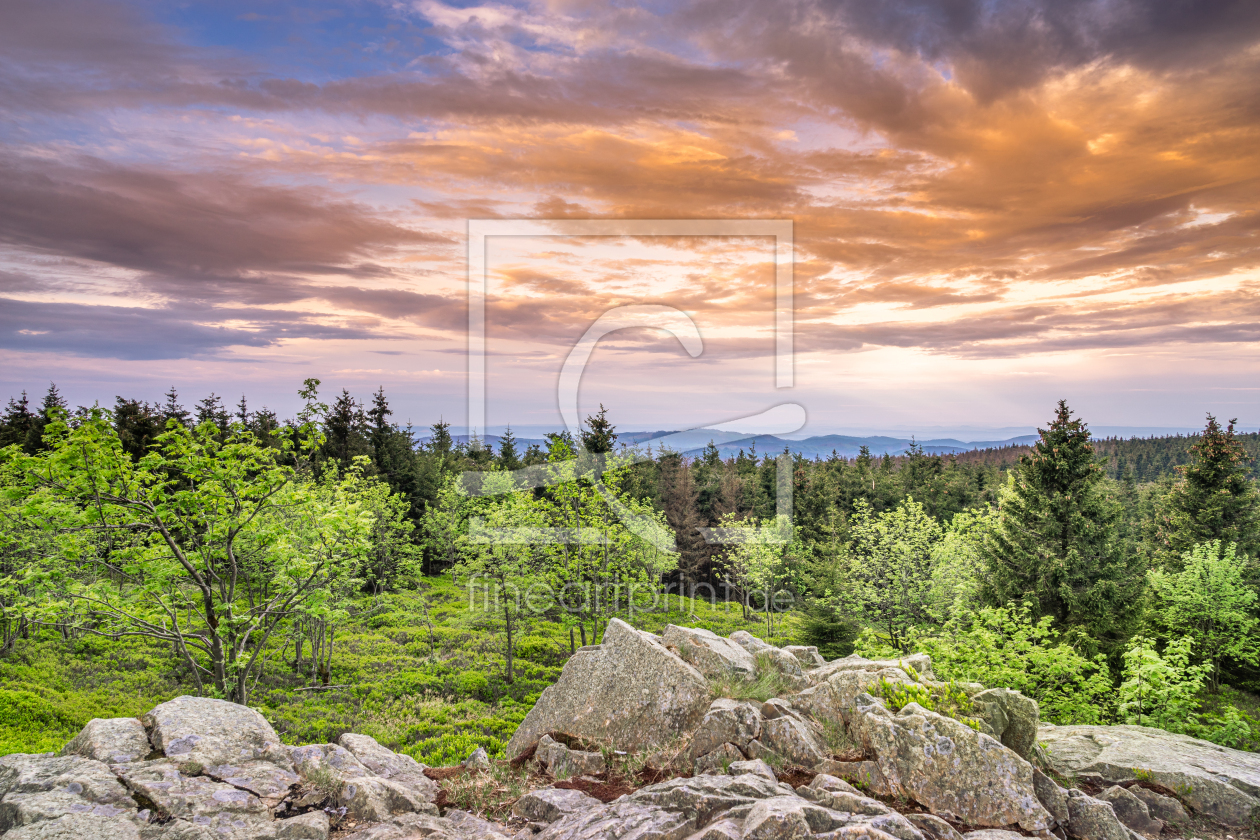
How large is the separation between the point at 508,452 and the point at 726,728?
68.1 metres

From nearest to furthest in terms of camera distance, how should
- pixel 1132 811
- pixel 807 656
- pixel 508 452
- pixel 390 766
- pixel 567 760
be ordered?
pixel 1132 811, pixel 390 766, pixel 567 760, pixel 807 656, pixel 508 452

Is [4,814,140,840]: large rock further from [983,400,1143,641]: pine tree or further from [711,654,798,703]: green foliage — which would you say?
[983,400,1143,641]: pine tree

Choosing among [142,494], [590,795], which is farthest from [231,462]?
[590,795]

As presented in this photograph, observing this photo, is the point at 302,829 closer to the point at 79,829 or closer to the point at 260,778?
the point at 260,778

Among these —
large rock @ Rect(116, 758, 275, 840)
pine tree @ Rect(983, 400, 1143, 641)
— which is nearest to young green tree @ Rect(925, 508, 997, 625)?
pine tree @ Rect(983, 400, 1143, 641)

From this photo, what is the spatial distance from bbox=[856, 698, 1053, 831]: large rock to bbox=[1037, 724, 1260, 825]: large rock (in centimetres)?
363

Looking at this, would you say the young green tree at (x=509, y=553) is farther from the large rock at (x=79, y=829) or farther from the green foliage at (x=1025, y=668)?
the large rock at (x=79, y=829)

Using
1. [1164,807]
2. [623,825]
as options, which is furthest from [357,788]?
[1164,807]

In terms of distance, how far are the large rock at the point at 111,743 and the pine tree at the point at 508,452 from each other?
59.4 m

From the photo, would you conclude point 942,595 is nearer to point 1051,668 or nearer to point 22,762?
point 1051,668

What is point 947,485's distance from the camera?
2879 inches

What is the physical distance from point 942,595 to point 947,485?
46.0 m

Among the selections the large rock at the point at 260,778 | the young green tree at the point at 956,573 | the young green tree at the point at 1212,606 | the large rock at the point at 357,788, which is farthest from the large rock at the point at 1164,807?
the young green tree at the point at 1212,606

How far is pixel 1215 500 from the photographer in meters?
38.5
